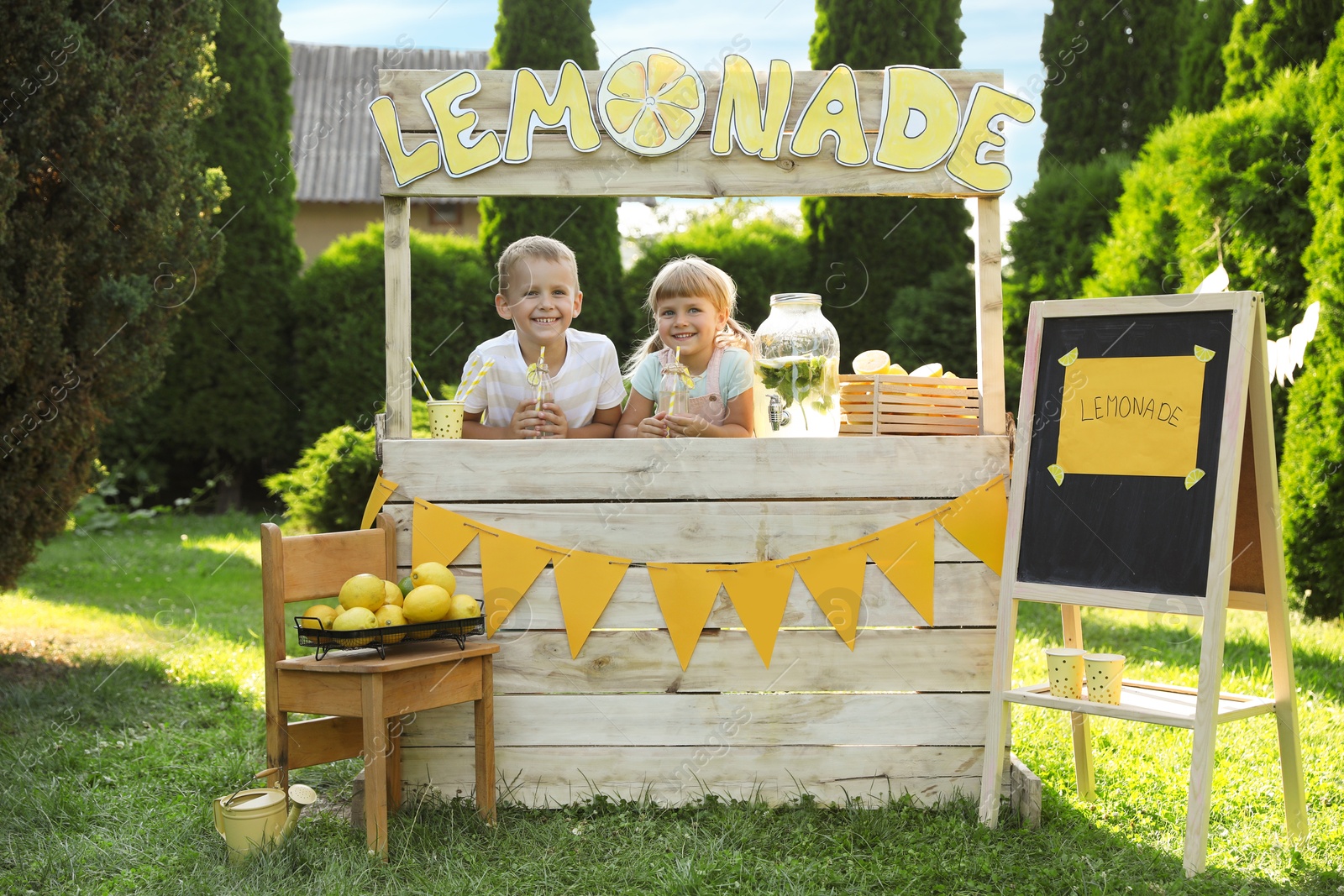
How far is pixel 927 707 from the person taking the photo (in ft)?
9.96

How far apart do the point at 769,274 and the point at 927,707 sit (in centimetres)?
670

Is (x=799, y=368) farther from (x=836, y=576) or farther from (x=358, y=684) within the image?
(x=358, y=684)

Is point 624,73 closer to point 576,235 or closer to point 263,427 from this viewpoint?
point 576,235

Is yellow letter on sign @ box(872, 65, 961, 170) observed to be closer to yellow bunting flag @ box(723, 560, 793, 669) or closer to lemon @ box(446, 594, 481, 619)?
yellow bunting flag @ box(723, 560, 793, 669)

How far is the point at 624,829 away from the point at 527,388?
138 cm

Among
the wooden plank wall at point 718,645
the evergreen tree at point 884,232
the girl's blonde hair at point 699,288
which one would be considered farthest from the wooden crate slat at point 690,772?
the evergreen tree at point 884,232

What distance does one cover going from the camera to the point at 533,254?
3301mm

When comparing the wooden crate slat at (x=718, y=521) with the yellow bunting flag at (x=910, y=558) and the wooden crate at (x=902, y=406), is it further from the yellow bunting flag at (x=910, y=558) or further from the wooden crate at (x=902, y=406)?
the wooden crate at (x=902, y=406)

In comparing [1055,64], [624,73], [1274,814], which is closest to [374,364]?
[1055,64]

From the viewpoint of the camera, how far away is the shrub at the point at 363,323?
9.40 metres

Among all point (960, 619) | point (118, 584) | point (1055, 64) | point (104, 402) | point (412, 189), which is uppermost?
point (1055, 64)

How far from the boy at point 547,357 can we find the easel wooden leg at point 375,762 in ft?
3.02

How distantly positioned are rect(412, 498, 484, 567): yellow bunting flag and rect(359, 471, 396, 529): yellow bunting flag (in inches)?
3.7

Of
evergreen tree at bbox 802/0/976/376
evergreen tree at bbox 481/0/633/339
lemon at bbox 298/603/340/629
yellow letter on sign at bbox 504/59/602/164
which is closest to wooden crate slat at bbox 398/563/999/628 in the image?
lemon at bbox 298/603/340/629
